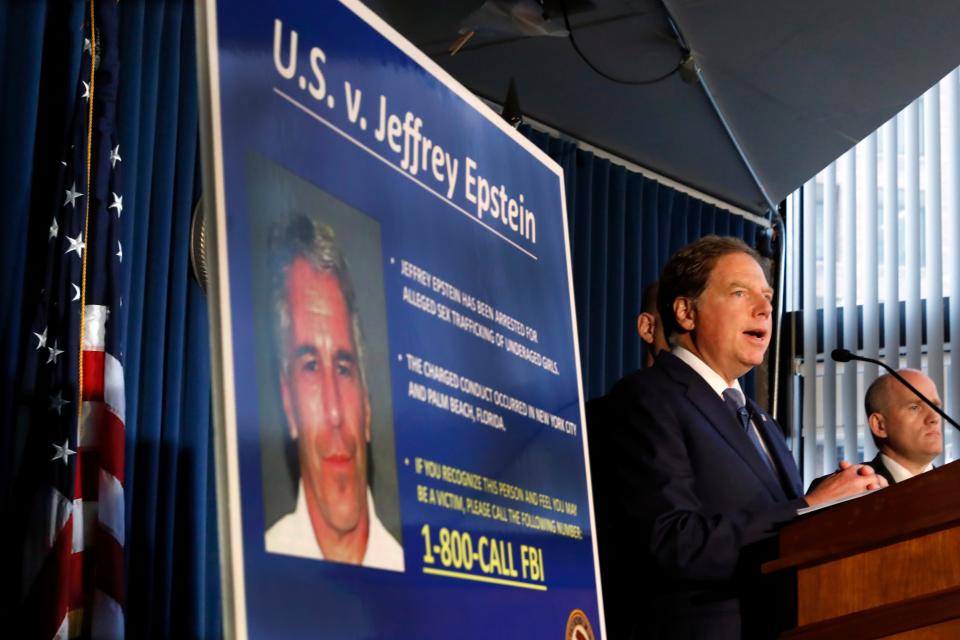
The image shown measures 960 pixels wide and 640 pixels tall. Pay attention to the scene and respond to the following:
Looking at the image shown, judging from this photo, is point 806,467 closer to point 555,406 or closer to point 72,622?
point 72,622

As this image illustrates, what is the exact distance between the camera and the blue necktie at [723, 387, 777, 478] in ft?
9.50

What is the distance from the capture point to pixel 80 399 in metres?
3.51

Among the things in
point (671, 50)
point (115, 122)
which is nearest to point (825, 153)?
point (671, 50)

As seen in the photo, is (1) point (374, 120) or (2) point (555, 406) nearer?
(1) point (374, 120)

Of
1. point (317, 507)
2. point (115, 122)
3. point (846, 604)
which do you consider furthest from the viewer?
point (115, 122)

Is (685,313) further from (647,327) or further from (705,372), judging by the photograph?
(647,327)

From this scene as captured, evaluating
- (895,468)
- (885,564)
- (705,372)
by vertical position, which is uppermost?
(895,468)

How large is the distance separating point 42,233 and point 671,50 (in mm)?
2973

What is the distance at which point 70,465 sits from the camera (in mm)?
3432

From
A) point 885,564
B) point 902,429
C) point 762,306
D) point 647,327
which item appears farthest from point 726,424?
point 902,429

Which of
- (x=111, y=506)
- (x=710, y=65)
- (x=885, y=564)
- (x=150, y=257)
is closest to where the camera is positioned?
(x=885, y=564)

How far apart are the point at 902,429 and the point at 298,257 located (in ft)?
12.4

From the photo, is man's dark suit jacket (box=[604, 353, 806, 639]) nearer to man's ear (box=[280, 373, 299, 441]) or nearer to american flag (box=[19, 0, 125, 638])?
man's ear (box=[280, 373, 299, 441])

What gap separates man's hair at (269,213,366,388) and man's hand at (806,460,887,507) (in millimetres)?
1142
